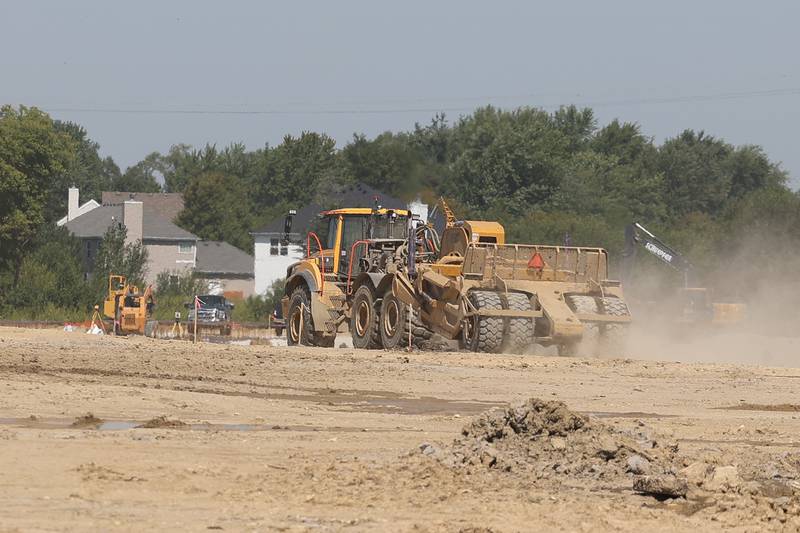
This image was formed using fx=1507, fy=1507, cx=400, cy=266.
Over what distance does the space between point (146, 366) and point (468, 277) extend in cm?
712

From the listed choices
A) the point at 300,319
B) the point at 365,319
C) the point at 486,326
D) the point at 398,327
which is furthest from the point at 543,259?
the point at 300,319

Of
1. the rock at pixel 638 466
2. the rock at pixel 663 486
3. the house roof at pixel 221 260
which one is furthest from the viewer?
the house roof at pixel 221 260

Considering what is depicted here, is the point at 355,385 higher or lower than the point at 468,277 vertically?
lower

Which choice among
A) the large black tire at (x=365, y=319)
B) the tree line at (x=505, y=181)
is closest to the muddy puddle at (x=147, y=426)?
the large black tire at (x=365, y=319)

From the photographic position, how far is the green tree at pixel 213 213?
128 m

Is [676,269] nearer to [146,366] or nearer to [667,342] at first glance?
[667,342]

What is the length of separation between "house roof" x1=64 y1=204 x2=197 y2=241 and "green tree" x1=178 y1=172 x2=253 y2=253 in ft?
75.2

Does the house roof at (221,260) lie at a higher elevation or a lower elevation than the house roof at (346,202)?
lower

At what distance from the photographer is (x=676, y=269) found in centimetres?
4834

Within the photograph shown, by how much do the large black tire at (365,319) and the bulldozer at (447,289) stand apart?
0.07 ft

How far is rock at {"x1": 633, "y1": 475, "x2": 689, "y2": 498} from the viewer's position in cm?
1144

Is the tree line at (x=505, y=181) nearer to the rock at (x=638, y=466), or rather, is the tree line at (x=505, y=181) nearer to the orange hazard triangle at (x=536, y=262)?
the orange hazard triangle at (x=536, y=262)

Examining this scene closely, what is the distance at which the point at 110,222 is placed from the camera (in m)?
98.7

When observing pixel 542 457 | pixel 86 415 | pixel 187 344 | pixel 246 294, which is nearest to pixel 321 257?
pixel 187 344
